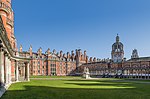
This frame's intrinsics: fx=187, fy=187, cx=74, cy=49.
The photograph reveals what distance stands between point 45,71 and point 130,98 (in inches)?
4044

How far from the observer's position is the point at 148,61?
100688 millimetres

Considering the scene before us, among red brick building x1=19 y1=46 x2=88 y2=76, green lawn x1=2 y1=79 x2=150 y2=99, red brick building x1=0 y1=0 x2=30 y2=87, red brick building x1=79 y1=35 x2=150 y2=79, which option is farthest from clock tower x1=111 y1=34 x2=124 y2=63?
green lawn x1=2 y1=79 x2=150 y2=99

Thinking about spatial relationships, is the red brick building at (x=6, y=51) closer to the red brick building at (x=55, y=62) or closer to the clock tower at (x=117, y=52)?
the red brick building at (x=55, y=62)

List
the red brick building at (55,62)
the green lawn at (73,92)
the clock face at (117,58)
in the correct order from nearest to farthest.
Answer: the green lawn at (73,92)
the red brick building at (55,62)
the clock face at (117,58)

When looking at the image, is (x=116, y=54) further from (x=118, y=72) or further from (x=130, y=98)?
(x=130, y=98)

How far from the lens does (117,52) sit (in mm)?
121562

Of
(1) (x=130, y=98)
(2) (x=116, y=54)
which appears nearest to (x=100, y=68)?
(2) (x=116, y=54)

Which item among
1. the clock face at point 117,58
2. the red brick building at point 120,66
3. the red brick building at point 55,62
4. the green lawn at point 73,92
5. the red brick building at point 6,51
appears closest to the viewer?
the green lawn at point 73,92

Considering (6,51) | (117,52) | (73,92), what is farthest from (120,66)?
(73,92)

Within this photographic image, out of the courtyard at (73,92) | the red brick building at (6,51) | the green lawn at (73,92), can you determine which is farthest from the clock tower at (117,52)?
the green lawn at (73,92)

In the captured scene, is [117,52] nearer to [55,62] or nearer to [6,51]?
[55,62]

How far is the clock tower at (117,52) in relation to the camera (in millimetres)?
119588

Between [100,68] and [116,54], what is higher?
[116,54]

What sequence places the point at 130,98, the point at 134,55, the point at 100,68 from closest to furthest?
the point at 130,98
the point at 100,68
the point at 134,55
